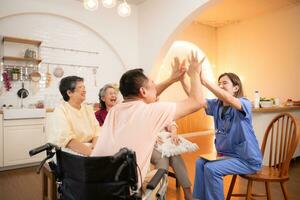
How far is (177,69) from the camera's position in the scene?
134cm

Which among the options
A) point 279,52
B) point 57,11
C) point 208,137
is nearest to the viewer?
point 57,11

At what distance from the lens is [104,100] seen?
8.39 feet

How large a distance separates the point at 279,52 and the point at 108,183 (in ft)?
18.4

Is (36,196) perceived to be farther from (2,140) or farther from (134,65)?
(134,65)

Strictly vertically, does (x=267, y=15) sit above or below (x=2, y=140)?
above

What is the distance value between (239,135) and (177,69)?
0.76 m

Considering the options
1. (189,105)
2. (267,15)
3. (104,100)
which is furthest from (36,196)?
(267,15)

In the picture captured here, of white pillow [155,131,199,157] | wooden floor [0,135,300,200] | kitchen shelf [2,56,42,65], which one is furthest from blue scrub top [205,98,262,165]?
kitchen shelf [2,56,42,65]

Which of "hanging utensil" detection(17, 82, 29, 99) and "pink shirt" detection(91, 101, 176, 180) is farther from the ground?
"hanging utensil" detection(17, 82, 29, 99)

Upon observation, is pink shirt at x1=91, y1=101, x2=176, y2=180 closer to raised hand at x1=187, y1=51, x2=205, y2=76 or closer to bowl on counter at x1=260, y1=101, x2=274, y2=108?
raised hand at x1=187, y1=51, x2=205, y2=76

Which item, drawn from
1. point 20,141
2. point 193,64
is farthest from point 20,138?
point 193,64

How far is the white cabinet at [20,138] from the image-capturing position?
11.5ft

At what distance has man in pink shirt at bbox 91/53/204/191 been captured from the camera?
45.4 inches

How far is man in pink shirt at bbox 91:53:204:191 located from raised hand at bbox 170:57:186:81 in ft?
0.28
